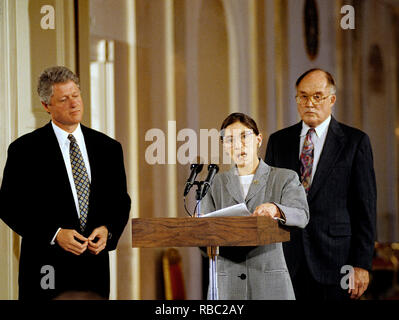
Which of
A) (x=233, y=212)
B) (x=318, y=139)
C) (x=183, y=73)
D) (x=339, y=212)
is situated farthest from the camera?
(x=183, y=73)

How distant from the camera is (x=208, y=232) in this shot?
121 inches

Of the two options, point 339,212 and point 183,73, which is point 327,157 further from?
point 183,73

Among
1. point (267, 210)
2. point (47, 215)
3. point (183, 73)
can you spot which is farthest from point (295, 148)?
point (47, 215)

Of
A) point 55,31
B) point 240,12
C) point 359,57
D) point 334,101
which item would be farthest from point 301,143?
point 55,31

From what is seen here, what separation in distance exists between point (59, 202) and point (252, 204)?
1.46 m

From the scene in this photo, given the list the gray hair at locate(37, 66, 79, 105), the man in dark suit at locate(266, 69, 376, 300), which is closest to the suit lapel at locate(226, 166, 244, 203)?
the man in dark suit at locate(266, 69, 376, 300)

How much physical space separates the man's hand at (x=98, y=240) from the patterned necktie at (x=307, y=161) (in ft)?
4.32

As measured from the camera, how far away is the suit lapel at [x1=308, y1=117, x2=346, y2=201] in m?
4.18

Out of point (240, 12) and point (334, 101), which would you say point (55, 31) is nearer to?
point (240, 12)

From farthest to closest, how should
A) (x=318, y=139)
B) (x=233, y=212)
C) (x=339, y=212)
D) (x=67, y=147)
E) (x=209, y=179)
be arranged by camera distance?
(x=67, y=147) < (x=318, y=139) < (x=339, y=212) < (x=209, y=179) < (x=233, y=212)

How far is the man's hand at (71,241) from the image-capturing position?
165 inches

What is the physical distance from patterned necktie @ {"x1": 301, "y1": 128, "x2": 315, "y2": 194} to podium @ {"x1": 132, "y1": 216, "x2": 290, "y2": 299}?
1.16 meters

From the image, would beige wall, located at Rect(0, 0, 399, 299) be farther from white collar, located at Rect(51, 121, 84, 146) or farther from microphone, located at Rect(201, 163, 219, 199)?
microphone, located at Rect(201, 163, 219, 199)

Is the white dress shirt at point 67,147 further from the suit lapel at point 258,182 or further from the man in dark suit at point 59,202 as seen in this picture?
the suit lapel at point 258,182
